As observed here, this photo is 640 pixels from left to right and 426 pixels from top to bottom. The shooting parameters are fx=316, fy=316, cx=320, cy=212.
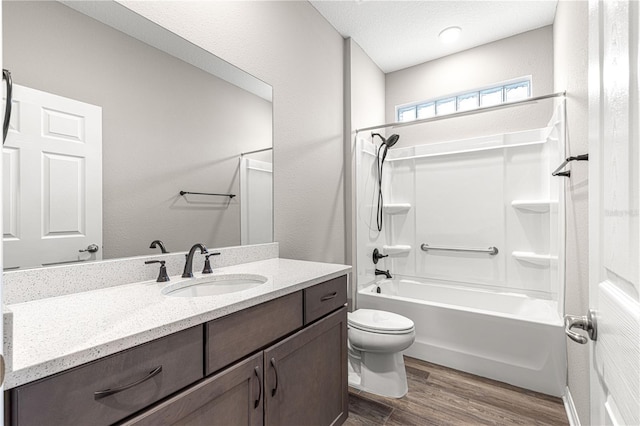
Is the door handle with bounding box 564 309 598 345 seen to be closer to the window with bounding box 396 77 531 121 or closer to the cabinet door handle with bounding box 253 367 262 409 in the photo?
the cabinet door handle with bounding box 253 367 262 409

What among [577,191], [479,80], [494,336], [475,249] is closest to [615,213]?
[577,191]

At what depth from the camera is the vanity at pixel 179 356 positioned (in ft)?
2.24

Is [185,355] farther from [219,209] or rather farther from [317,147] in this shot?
[317,147]

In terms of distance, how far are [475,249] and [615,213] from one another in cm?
257

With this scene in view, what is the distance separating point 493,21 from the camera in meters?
2.65

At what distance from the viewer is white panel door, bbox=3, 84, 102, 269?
1.02 m

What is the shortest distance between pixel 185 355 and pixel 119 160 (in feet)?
2.79

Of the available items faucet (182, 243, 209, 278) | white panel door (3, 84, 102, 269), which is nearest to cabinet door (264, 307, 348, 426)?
faucet (182, 243, 209, 278)

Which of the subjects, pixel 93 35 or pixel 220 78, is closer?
pixel 93 35

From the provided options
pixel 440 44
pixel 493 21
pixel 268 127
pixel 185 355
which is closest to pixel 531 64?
pixel 493 21

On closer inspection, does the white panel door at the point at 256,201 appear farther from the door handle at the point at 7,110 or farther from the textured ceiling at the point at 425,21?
the textured ceiling at the point at 425,21

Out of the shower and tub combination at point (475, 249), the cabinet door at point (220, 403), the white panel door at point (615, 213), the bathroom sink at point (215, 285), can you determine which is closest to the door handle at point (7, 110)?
the bathroom sink at point (215, 285)

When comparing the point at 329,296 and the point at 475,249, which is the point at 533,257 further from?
the point at 329,296

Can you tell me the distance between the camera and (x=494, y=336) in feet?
7.23
